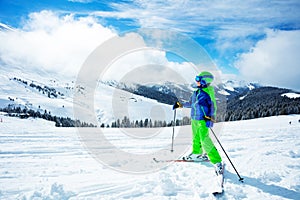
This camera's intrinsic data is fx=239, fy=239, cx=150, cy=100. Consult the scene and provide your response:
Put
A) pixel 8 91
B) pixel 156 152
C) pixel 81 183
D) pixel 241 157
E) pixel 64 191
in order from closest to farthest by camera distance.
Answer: pixel 64 191 → pixel 81 183 → pixel 241 157 → pixel 156 152 → pixel 8 91

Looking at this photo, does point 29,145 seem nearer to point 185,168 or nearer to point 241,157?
point 185,168

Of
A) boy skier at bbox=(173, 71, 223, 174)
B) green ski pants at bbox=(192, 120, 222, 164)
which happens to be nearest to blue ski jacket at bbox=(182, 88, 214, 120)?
boy skier at bbox=(173, 71, 223, 174)

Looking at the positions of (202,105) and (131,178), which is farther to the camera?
(202,105)

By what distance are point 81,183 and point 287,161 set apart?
563 cm

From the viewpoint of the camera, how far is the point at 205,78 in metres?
5.80

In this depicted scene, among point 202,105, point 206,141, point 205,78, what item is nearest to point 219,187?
point 206,141

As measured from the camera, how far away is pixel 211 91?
5.85m

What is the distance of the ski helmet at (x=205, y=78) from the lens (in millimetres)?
5793

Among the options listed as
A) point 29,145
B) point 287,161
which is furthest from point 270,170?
point 29,145

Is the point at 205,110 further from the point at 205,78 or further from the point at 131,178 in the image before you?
the point at 131,178

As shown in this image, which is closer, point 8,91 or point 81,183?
point 81,183

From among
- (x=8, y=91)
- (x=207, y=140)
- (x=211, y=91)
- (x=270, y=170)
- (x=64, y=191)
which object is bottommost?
(x=64, y=191)

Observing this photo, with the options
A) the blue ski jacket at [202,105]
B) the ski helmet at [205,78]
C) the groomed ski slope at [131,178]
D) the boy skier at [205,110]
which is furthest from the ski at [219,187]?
the ski helmet at [205,78]

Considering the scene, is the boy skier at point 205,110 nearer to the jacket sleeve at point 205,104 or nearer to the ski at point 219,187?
the jacket sleeve at point 205,104
